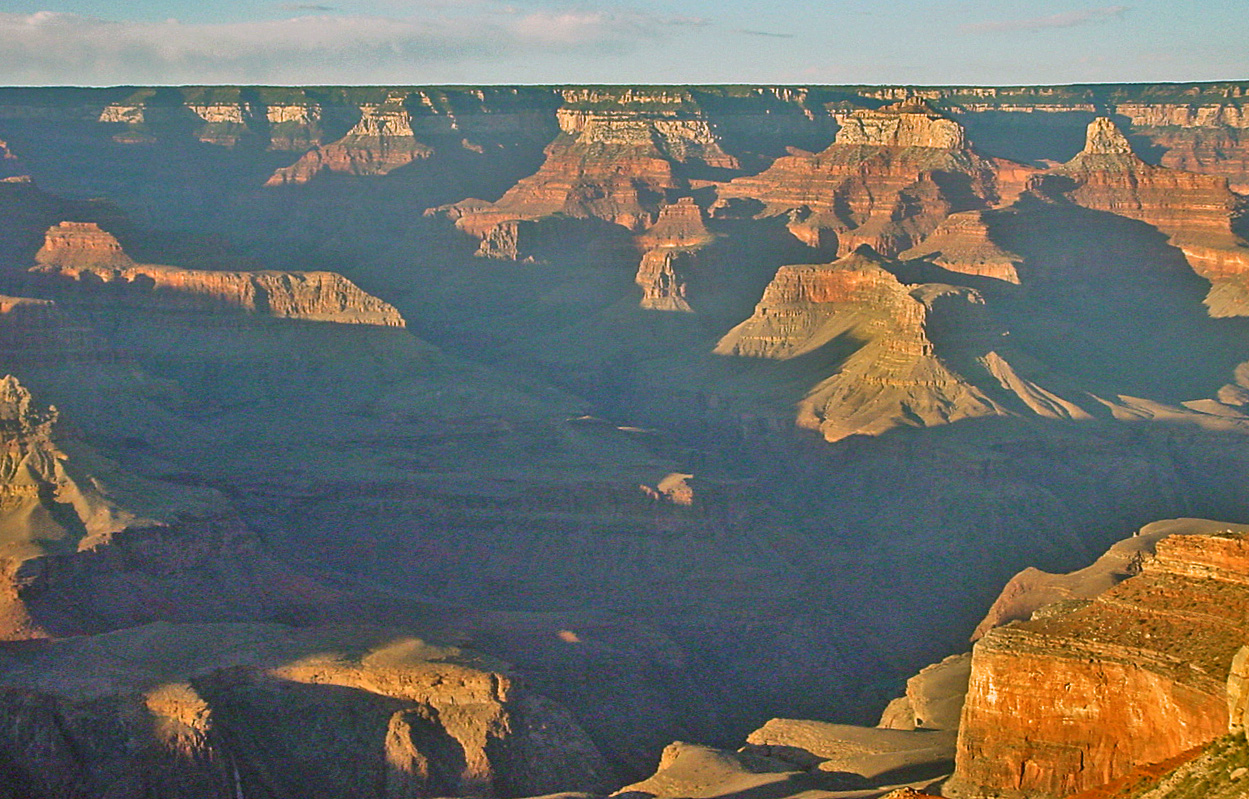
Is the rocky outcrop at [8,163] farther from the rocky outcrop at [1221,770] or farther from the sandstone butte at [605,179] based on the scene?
the rocky outcrop at [1221,770]

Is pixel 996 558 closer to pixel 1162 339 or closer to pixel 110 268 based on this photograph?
pixel 1162 339


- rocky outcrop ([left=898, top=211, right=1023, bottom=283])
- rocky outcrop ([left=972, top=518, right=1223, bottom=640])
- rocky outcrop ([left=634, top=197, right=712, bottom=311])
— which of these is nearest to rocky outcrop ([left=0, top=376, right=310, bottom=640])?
rocky outcrop ([left=972, top=518, right=1223, bottom=640])

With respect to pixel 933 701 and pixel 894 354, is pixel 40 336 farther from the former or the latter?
pixel 933 701

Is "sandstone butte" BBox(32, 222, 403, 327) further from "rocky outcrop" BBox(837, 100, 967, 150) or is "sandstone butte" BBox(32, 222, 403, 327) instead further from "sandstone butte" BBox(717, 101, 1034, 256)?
"rocky outcrop" BBox(837, 100, 967, 150)

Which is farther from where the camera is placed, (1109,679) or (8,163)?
(8,163)

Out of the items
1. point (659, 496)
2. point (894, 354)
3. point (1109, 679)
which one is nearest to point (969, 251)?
point (894, 354)

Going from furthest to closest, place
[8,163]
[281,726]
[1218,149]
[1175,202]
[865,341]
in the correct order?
1. [1218,149]
2. [8,163]
3. [1175,202]
4. [865,341]
5. [281,726]

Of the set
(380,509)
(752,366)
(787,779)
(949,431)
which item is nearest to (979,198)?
(752,366)
